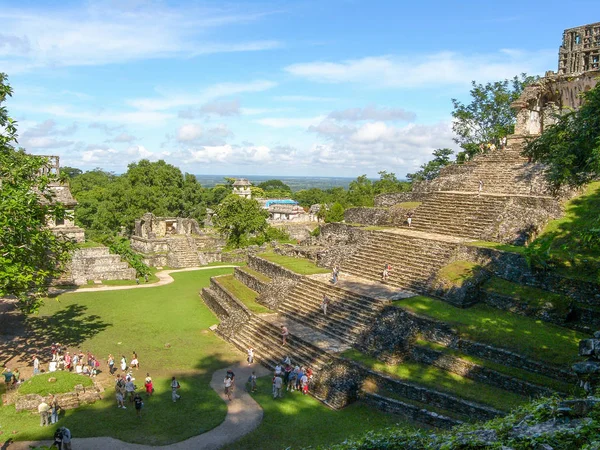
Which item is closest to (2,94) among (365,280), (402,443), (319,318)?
(319,318)

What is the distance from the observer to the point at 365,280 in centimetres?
2030

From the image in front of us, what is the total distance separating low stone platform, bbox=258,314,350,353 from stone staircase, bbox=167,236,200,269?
55.0 feet

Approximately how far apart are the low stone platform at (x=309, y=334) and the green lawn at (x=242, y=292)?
1136mm

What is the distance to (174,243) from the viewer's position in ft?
120

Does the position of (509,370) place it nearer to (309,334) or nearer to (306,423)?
(306,423)

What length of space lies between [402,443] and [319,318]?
11005mm

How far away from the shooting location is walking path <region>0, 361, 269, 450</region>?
11562 mm

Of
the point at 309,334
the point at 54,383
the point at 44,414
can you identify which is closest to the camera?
the point at 44,414

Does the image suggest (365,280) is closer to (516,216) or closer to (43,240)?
(516,216)

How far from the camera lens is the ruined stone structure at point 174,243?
34.9 metres

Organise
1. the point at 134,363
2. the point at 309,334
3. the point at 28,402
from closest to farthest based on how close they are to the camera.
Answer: the point at 28,402
the point at 134,363
the point at 309,334

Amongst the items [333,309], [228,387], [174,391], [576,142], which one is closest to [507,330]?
[576,142]

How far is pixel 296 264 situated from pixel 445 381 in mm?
11893

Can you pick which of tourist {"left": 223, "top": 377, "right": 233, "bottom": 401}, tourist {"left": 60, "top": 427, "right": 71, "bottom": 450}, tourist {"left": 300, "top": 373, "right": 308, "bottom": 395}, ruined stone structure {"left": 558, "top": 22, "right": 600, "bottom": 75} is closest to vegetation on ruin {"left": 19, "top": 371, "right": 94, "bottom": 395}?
tourist {"left": 60, "top": 427, "right": 71, "bottom": 450}
